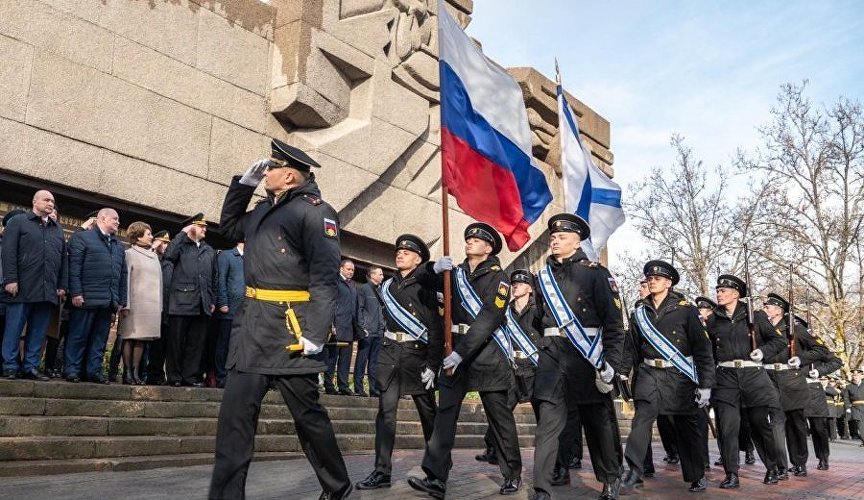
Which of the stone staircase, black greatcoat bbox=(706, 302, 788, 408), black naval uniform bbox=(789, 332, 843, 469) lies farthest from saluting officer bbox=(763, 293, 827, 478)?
the stone staircase

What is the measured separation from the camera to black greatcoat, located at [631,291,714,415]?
7395 mm

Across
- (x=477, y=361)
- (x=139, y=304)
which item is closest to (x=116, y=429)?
(x=139, y=304)

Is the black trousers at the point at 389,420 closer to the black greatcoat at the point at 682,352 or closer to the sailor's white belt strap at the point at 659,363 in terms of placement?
the black greatcoat at the point at 682,352

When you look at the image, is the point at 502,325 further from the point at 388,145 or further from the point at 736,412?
the point at 388,145

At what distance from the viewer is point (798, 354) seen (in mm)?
11195

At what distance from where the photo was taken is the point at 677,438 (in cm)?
775

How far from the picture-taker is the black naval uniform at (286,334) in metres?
4.43

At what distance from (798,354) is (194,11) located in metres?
9.69

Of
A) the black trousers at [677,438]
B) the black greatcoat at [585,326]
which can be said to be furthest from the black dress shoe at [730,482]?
the black greatcoat at [585,326]

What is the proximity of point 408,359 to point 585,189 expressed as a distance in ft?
16.0

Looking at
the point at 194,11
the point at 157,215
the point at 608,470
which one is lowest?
the point at 608,470

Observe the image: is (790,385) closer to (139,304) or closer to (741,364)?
(741,364)

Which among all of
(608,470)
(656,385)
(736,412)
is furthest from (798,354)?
(608,470)

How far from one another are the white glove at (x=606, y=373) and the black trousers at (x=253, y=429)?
2451 millimetres
